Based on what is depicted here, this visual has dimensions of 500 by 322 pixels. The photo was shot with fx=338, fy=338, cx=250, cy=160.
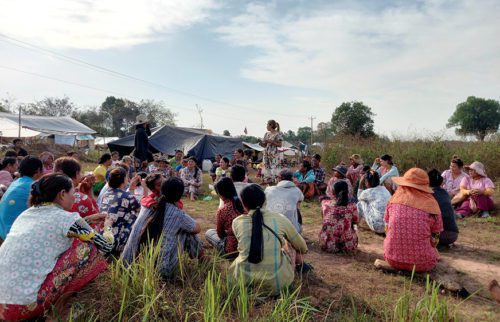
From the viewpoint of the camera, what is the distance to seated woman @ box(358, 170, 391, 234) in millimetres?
5443

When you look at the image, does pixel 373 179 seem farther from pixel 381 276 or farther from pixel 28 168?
pixel 28 168

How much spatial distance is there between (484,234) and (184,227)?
17.6ft

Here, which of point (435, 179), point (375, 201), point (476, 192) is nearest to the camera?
point (435, 179)

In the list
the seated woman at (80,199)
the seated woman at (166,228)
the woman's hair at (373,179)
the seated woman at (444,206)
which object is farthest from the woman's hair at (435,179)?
the seated woman at (80,199)

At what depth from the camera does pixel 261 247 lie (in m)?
2.86

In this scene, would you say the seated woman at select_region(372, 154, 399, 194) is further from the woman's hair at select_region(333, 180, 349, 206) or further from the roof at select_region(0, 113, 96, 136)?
the roof at select_region(0, 113, 96, 136)

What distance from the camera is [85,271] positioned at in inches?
109

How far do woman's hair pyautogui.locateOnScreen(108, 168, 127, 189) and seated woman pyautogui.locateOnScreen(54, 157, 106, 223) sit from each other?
0.29 meters

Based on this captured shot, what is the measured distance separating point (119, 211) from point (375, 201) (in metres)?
3.86

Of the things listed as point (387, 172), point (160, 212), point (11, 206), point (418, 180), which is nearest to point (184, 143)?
point (387, 172)

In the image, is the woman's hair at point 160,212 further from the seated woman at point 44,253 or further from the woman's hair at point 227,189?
the woman's hair at point 227,189

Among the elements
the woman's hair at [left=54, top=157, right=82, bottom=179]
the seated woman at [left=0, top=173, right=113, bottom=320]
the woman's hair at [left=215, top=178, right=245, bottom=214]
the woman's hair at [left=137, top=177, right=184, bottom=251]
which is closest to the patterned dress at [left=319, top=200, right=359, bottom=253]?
the woman's hair at [left=215, top=178, right=245, bottom=214]

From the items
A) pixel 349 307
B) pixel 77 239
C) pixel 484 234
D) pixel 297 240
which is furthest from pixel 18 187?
pixel 484 234

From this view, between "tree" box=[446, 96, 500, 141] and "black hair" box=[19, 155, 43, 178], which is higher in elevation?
"tree" box=[446, 96, 500, 141]
